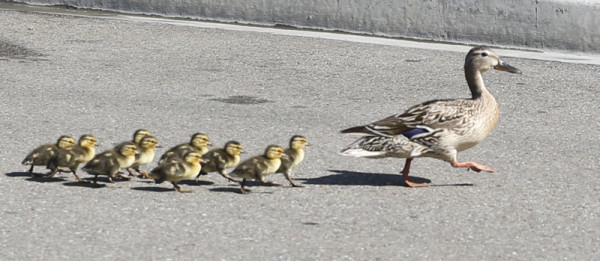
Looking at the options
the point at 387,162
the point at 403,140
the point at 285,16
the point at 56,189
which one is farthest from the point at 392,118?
the point at 285,16

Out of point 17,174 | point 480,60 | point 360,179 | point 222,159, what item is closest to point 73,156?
point 17,174

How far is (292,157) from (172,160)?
2.64 ft

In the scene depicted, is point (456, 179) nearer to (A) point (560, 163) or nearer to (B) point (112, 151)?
(A) point (560, 163)

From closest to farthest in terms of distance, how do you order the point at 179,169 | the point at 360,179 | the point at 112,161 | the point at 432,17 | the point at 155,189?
the point at 179,169
the point at 112,161
the point at 155,189
the point at 360,179
the point at 432,17

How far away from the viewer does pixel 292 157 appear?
284 inches

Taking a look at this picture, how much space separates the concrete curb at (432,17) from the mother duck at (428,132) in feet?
17.6

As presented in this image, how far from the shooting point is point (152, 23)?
13930 mm

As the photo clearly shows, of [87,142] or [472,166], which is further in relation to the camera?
[472,166]

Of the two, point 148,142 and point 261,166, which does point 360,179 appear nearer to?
point 261,166

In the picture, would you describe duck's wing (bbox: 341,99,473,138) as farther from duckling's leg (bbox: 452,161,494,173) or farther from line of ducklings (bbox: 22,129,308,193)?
line of ducklings (bbox: 22,129,308,193)

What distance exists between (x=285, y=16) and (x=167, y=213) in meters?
7.75

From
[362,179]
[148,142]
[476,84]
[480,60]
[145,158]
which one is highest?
[480,60]

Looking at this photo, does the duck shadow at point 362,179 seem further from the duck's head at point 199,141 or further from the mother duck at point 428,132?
the duck's head at point 199,141

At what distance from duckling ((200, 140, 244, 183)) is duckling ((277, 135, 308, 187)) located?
31 centimetres
